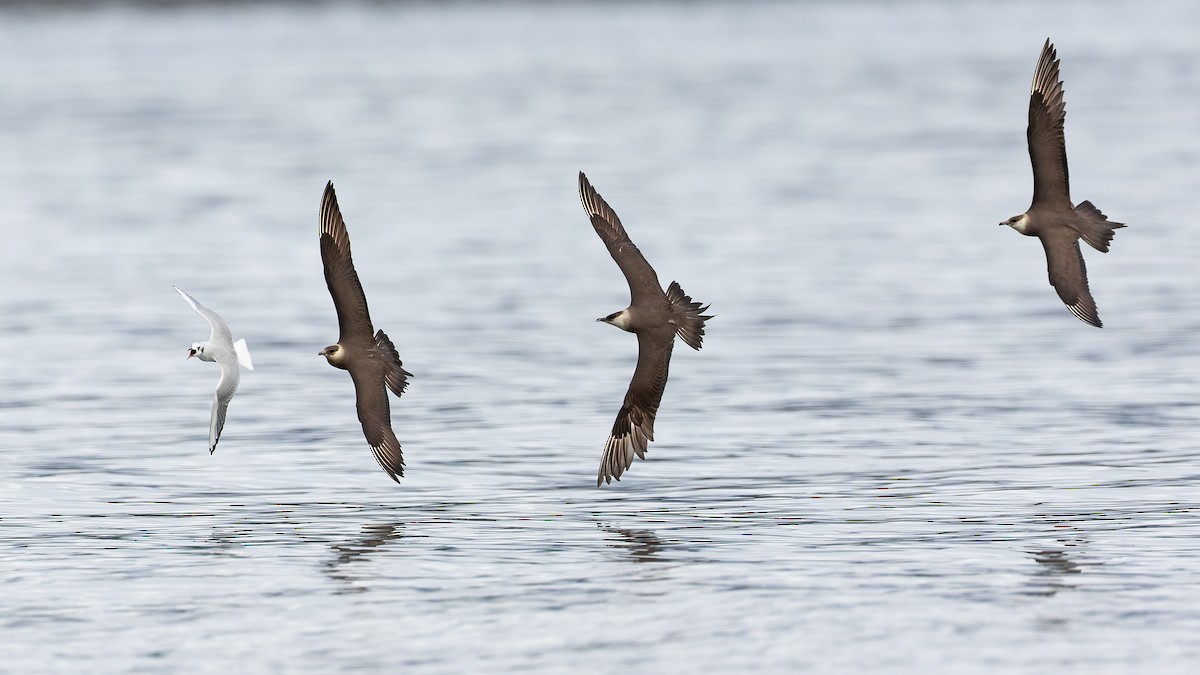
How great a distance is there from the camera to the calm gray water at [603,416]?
47.3ft

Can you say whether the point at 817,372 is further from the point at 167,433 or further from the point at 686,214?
the point at 686,214

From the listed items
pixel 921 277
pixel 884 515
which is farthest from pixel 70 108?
pixel 884 515

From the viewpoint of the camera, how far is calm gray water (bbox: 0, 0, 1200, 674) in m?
14.4

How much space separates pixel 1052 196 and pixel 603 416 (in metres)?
5.97

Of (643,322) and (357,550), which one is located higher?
(643,322)

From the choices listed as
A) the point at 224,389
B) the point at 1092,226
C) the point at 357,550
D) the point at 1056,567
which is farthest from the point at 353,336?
the point at 1092,226

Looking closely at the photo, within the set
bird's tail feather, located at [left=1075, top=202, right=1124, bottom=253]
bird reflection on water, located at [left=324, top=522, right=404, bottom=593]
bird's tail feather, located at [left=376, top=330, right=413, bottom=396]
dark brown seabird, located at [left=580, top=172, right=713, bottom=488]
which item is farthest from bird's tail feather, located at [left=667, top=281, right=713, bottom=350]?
bird's tail feather, located at [left=1075, top=202, right=1124, bottom=253]

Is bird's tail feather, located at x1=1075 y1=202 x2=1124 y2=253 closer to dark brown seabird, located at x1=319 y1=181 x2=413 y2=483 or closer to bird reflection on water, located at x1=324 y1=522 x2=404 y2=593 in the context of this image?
dark brown seabird, located at x1=319 y1=181 x2=413 y2=483

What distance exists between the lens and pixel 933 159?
161ft

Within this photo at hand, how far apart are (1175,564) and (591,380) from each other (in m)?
9.31

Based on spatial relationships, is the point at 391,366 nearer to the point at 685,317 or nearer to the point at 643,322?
the point at 643,322

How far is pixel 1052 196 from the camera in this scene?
1714cm

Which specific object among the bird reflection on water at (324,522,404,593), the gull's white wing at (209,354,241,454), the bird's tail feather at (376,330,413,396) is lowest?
the bird reflection on water at (324,522,404,593)

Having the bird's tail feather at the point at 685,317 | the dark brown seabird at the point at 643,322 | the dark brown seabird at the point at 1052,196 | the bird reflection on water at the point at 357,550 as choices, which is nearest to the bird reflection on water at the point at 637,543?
the dark brown seabird at the point at 643,322
